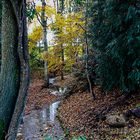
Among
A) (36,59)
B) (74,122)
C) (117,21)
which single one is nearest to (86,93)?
(74,122)

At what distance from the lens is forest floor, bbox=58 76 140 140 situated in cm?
876

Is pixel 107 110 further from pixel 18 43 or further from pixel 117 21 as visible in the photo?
pixel 18 43

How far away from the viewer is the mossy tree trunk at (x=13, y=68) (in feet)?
16.0

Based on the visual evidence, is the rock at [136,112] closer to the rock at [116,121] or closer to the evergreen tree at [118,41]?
the rock at [116,121]

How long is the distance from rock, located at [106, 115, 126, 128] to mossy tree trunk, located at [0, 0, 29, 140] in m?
4.85

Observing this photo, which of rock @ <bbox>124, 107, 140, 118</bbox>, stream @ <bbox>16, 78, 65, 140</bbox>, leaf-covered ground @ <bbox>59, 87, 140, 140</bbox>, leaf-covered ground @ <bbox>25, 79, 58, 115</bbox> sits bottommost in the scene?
stream @ <bbox>16, 78, 65, 140</bbox>

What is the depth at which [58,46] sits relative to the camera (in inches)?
830

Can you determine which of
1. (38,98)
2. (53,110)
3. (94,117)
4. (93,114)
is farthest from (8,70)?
(38,98)

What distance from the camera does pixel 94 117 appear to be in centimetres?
1055

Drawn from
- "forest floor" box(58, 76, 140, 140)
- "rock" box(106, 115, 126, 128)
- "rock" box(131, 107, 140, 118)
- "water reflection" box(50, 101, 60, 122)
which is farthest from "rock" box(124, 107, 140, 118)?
"water reflection" box(50, 101, 60, 122)

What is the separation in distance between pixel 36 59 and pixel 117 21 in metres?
20.3

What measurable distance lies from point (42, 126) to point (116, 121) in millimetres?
4359

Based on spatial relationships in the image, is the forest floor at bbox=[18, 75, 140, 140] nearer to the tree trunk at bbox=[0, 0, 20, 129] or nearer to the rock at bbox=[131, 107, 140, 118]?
the rock at bbox=[131, 107, 140, 118]

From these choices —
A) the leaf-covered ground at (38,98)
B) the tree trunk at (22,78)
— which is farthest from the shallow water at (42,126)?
the tree trunk at (22,78)
